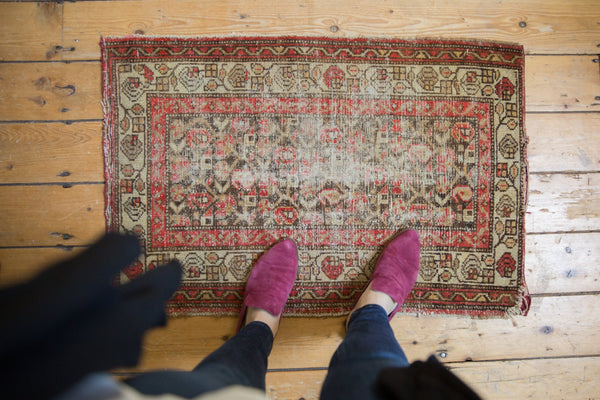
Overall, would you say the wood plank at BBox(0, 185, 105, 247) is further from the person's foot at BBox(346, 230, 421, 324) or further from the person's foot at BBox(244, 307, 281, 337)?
the person's foot at BBox(346, 230, 421, 324)

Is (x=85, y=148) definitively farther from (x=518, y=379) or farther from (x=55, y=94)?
(x=518, y=379)

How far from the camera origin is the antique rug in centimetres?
96

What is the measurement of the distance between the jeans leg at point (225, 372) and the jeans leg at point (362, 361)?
0.52 ft

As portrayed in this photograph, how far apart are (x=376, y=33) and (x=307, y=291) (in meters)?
0.79

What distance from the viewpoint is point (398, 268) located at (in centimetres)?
93

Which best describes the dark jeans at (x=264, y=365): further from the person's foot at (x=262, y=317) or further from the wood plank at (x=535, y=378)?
the wood plank at (x=535, y=378)

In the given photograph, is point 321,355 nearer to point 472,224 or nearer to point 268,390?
point 268,390

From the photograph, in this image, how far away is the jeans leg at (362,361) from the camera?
62cm

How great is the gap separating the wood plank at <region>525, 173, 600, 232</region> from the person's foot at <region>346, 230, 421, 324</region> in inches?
→ 14.5

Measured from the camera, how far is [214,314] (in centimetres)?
96

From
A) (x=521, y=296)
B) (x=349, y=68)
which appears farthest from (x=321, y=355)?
(x=349, y=68)

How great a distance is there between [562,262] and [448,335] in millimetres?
406

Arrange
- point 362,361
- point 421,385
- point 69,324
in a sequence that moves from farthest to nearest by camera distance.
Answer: point 362,361 < point 421,385 < point 69,324

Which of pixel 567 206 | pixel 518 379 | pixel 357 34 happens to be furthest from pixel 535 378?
pixel 357 34
